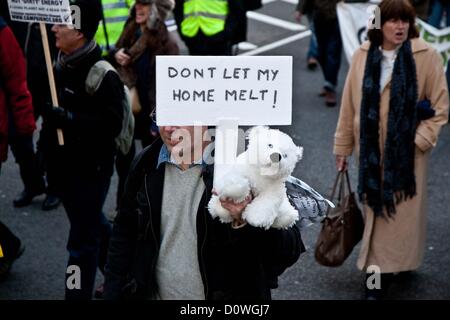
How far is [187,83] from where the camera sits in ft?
9.73

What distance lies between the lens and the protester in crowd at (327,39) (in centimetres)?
861

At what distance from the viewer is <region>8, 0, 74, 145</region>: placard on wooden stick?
4.38 metres

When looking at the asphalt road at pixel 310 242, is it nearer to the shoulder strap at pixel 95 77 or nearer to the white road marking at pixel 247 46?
the shoulder strap at pixel 95 77

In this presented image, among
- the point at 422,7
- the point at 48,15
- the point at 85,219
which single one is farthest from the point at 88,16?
the point at 422,7

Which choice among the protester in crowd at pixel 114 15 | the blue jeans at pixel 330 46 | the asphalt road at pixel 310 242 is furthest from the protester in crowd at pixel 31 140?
the blue jeans at pixel 330 46

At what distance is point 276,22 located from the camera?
12.0 metres

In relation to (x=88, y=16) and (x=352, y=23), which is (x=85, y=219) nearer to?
(x=88, y=16)

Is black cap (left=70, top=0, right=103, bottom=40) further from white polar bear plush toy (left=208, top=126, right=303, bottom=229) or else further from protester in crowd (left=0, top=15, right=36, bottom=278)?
white polar bear plush toy (left=208, top=126, right=303, bottom=229)

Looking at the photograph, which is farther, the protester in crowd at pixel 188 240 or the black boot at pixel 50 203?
the black boot at pixel 50 203

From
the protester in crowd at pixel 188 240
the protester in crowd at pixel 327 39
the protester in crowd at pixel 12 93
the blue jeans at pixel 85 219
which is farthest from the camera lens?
the protester in crowd at pixel 327 39

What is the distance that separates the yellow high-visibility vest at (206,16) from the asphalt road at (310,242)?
4.10ft

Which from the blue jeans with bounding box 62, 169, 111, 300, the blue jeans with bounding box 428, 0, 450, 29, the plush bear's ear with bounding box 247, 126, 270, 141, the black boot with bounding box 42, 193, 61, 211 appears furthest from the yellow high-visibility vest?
the plush bear's ear with bounding box 247, 126, 270, 141
